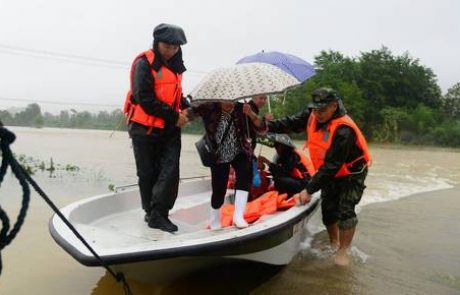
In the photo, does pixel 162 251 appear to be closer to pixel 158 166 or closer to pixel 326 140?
pixel 158 166

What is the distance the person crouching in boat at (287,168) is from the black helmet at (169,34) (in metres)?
1.87

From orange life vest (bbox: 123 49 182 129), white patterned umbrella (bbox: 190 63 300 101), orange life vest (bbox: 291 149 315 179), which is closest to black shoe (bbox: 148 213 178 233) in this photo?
orange life vest (bbox: 123 49 182 129)

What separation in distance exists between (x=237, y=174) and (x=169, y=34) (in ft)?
4.19

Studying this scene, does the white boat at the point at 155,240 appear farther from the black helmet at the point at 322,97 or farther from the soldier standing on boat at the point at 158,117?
the black helmet at the point at 322,97

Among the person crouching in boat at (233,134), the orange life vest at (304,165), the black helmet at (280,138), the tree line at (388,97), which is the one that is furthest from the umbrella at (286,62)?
the tree line at (388,97)

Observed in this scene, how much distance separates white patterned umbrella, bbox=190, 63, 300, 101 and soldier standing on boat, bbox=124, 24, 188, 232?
0.25 m

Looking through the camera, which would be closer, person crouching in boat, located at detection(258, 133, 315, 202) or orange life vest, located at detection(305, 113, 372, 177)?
orange life vest, located at detection(305, 113, 372, 177)

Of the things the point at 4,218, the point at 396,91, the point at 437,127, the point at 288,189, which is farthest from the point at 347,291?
the point at 396,91

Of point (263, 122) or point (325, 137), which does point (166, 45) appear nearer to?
point (263, 122)

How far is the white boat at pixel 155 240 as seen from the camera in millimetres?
3053

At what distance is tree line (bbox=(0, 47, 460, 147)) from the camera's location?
40469 mm

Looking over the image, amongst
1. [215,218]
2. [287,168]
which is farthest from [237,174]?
[287,168]

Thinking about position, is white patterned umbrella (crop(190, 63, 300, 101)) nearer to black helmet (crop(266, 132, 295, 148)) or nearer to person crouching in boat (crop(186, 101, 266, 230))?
person crouching in boat (crop(186, 101, 266, 230))

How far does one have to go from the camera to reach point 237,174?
4125 mm
